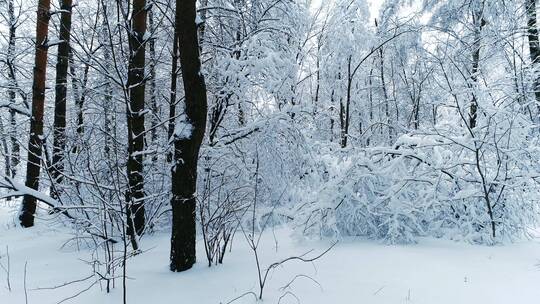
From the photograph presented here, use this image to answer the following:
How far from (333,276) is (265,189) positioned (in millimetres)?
3440

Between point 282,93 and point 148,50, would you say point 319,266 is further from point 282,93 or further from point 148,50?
point 148,50

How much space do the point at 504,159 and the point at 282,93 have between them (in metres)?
3.47

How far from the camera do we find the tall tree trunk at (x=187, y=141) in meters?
3.96

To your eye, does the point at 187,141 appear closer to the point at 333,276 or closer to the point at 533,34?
the point at 333,276

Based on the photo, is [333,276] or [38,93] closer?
[333,276]

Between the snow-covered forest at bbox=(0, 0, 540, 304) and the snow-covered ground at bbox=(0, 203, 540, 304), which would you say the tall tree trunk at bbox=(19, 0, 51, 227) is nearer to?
the snow-covered forest at bbox=(0, 0, 540, 304)

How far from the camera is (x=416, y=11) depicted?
11.1 metres

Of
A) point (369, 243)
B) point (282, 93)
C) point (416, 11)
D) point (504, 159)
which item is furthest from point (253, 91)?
point (416, 11)

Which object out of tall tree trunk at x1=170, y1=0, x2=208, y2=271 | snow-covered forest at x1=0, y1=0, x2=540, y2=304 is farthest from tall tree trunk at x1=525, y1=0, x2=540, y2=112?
tall tree trunk at x1=170, y1=0, x2=208, y2=271

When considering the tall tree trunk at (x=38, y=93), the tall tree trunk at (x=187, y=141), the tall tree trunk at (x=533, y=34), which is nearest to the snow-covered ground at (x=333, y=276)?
the tall tree trunk at (x=187, y=141)

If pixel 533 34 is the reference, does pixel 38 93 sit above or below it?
below

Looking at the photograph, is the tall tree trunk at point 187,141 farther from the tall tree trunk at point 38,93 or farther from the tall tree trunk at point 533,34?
the tall tree trunk at point 533,34

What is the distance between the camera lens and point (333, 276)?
3.86m

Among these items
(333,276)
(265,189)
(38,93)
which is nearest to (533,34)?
(265,189)
